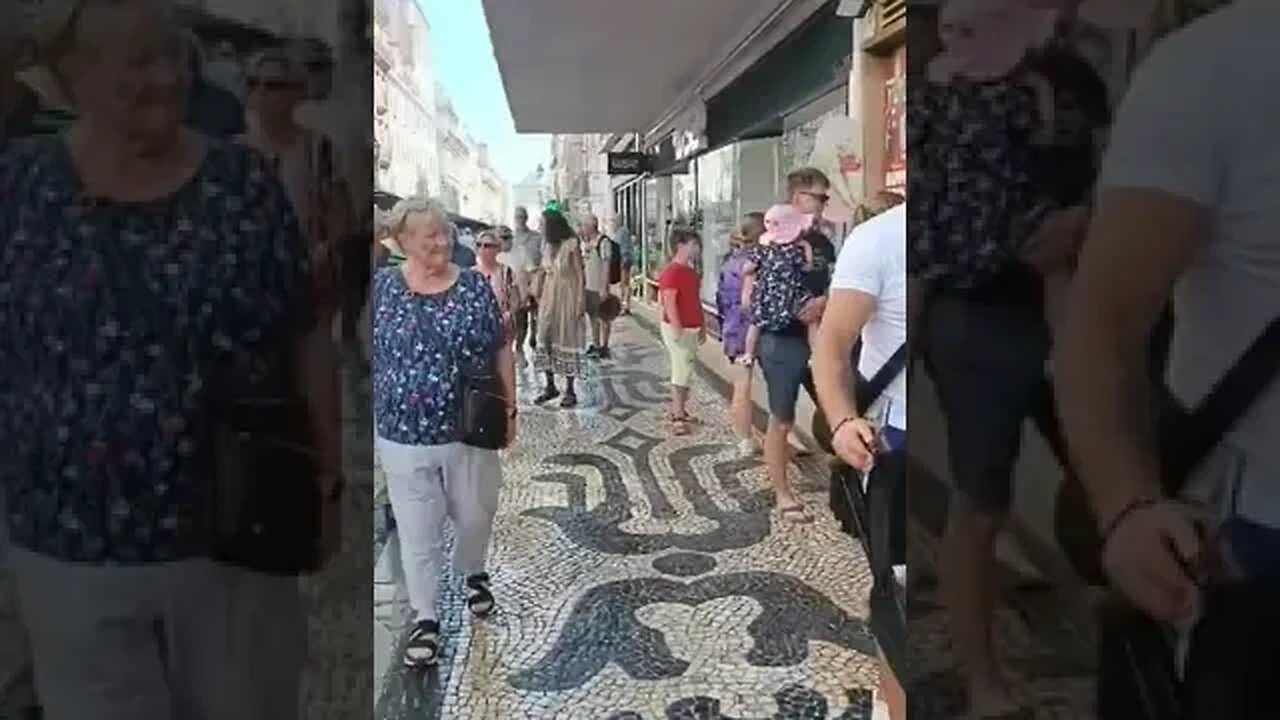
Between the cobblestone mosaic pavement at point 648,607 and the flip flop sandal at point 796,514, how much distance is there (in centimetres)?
6

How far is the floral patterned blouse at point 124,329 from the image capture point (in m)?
1.43

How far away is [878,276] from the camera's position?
2770 millimetres

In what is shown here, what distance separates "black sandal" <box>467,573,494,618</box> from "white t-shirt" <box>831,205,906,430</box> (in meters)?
1.87

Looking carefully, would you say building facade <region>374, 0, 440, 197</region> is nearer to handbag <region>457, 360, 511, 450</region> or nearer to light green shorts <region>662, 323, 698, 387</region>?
handbag <region>457, 360, 511, 450</region>

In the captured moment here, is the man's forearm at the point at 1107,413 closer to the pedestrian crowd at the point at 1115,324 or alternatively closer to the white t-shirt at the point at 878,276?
the pedestrian crowd at the point at 1115,324

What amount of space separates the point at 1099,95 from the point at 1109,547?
536 millimetres

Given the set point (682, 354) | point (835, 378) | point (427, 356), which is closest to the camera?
point (835, 378)

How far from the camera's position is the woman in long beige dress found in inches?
309

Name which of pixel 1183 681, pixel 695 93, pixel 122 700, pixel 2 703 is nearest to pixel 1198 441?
pixel 1183 681

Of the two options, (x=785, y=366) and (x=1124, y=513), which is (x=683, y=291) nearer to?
(x=785, y=366)

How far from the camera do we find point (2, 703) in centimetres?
148

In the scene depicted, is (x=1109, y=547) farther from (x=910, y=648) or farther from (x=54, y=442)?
(x=54, y=442)

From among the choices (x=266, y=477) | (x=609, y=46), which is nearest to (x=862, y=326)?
(x=266, y=477)

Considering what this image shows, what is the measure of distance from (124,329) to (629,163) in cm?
1764
